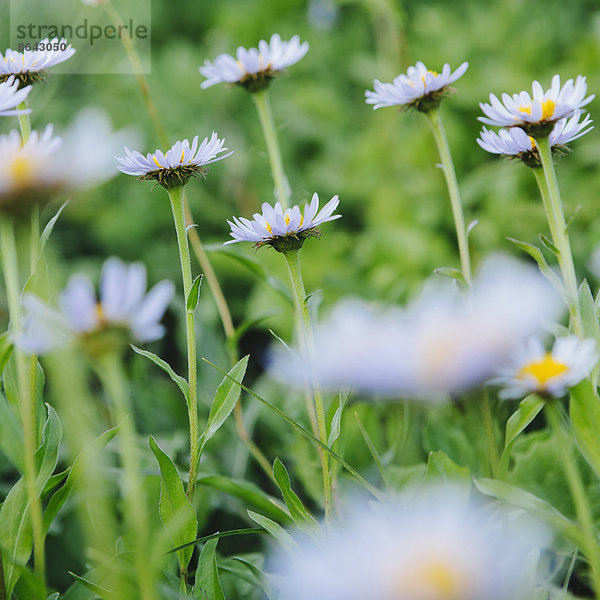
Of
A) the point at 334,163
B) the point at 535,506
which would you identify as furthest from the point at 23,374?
the point at 334,163

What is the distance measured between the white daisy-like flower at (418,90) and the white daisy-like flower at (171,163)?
164mm

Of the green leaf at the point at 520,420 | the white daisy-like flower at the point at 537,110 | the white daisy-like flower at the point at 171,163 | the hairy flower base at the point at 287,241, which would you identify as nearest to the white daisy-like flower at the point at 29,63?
the white daisy-like flower at the point at 171,163

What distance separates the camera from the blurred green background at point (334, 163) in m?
1.20

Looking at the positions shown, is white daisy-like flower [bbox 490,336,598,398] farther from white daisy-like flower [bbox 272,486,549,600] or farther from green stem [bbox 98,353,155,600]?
green stem [bbox 98,353,155,600]

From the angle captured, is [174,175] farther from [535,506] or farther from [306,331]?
[535,506]

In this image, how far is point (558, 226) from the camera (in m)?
0.53

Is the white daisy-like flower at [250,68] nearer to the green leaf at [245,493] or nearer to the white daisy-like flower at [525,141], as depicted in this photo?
the white daisy-like flower at [525,141]

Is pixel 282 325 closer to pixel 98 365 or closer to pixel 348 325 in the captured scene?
pixel 348 325

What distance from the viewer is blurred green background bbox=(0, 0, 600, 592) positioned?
3.95 ft

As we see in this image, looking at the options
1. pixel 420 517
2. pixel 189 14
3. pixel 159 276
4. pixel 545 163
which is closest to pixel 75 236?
pixel 159 276

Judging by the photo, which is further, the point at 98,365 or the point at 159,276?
the point at 159,276

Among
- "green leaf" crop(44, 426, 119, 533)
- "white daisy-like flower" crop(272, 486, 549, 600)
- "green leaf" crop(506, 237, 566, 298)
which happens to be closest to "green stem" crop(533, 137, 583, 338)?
"green leaf" crop(506, 237, 566, 298)

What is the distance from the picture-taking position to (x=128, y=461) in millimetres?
357

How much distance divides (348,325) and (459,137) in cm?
108
